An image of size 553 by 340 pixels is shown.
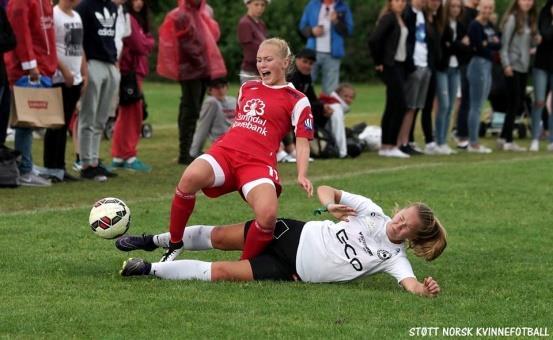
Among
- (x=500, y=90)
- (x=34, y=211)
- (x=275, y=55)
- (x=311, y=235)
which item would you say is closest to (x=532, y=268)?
(x=311, y=235)

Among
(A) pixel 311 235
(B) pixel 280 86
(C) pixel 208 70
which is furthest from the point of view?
(C) pixel 208 70

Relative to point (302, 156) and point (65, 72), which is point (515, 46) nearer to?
point (65, 72)

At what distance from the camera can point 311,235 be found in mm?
7641

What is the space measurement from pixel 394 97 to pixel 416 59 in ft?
2.23

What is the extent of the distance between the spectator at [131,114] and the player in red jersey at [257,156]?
19.8ft

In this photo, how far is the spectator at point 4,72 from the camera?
1113 cm

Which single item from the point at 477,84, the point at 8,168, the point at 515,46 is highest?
the point at 515,46

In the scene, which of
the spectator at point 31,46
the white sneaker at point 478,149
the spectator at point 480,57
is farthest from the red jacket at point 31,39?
the white sneaker at point 478,149

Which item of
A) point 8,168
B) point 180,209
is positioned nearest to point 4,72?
point 8,168

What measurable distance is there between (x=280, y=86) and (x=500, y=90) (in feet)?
40.4

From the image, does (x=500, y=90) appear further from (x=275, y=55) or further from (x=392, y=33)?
(x=275, y=55)

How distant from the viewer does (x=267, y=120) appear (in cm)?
809

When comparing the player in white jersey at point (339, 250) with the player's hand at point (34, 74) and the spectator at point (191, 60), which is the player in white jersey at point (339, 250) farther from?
the spectator at point (191, 60)

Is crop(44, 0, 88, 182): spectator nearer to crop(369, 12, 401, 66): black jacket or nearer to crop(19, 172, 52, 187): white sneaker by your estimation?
crop(19, 172, 52, 187): white sneaker
